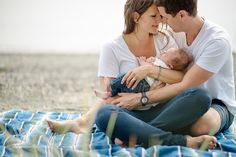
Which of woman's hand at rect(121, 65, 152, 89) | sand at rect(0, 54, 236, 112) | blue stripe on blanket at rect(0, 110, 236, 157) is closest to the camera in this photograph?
blue stripe on blanket at rect(0, 110, 236, 157)

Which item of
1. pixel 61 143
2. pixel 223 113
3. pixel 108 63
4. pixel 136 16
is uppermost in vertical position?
pixel 136 16

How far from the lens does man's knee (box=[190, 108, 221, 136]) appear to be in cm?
267

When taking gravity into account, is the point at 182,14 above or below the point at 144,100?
above

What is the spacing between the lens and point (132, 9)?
9.45ft

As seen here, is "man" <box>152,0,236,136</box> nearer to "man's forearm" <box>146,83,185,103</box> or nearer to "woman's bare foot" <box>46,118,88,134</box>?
"man's forearm" <box>146,83,185,103</box>

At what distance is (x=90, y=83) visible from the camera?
6.05 meters

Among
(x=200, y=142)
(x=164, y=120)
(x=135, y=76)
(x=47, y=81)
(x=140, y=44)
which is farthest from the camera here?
(x=47, y=81)

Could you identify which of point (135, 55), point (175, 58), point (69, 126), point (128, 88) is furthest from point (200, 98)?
point (69, 126)

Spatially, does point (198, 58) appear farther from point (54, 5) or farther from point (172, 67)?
point (54, 5)

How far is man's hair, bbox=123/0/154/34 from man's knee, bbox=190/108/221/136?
0.66m

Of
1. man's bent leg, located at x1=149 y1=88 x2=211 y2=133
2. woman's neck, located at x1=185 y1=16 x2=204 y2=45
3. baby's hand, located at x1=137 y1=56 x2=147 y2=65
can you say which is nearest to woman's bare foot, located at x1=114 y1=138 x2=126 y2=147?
man's bent leg, located at x1=149 y1=88 x2=211 y2=133

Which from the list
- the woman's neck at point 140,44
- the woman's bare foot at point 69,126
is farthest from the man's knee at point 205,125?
the woman's bare foot at point 69,126

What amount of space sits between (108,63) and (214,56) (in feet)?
1.94

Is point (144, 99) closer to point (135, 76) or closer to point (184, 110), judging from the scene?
point (135, 76)
